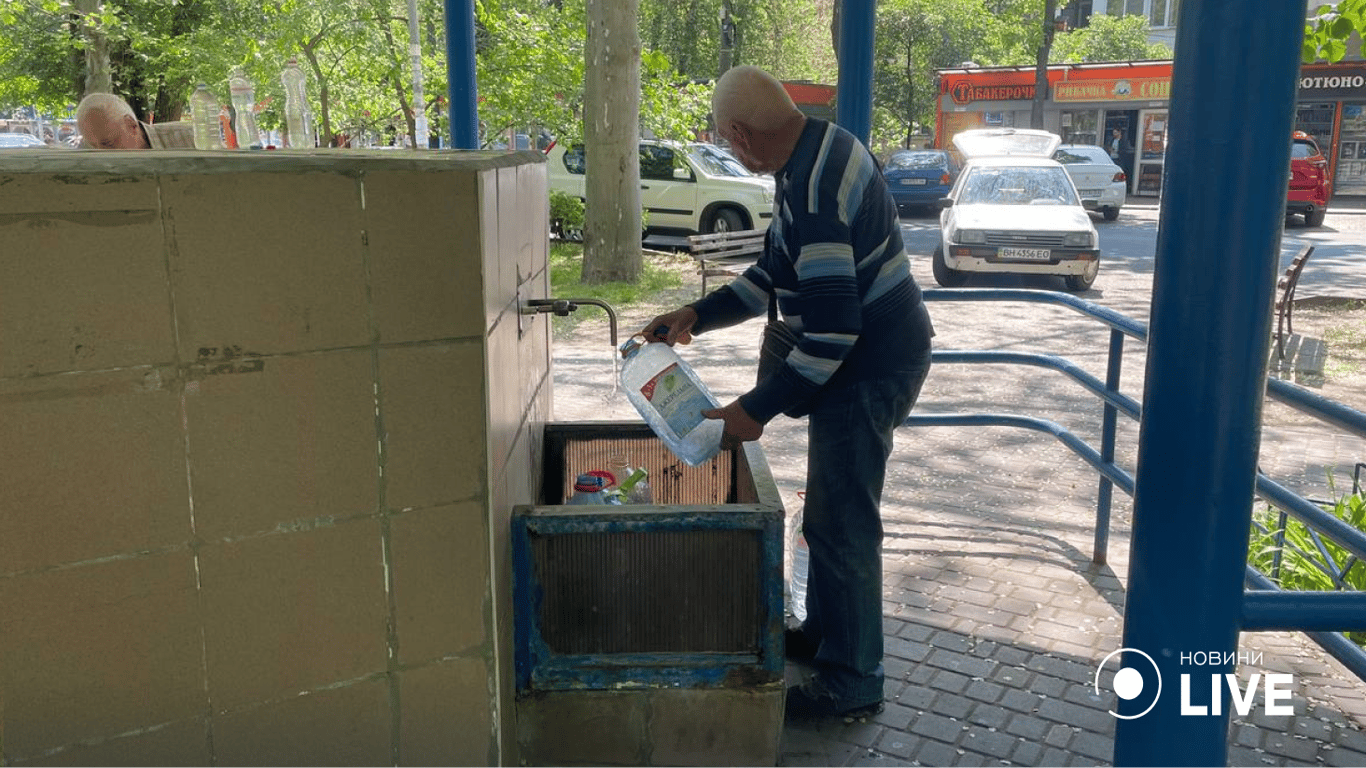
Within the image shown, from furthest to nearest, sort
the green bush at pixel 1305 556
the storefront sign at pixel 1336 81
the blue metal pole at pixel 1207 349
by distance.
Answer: the storefront sign at pixel 1336 81 → the green bush at pixel 1305 556 → the blue metal pole at pixel 1207 349

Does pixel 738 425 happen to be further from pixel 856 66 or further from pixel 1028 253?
pixel 1028 253

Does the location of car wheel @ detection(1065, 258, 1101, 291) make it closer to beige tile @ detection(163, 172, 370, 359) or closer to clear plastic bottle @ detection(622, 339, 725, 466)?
clear plastic bottle @ detection(622, 339, 725, 466)

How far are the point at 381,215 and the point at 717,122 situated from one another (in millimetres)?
1238

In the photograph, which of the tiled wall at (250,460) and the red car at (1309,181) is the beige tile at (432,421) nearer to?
the tiled wall at (250,460)

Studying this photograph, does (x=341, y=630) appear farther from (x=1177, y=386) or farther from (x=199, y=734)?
(x=1177, y=386)

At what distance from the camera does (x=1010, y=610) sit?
422cm

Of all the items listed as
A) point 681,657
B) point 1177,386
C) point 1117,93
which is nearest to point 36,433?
point 681,657

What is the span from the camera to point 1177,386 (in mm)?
1436

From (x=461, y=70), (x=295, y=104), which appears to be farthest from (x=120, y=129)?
(x=461, y=70)

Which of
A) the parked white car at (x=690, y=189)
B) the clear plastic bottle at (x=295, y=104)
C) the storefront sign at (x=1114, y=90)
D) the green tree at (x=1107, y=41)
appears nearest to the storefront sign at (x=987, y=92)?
the storefront sign at (x=1114, y=90)

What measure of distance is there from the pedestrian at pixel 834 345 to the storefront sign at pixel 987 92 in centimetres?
3234

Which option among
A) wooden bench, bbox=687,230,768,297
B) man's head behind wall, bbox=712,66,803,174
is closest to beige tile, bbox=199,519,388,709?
man's head behind wall, bbox=712,66,803,174

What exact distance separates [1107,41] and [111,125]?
42.8 metres

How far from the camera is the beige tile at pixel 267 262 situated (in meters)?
2.13
